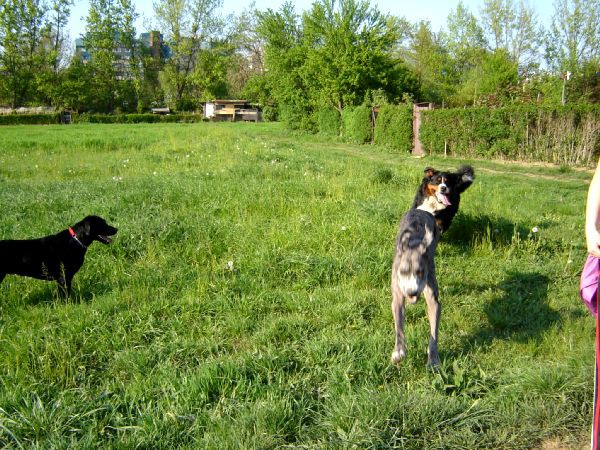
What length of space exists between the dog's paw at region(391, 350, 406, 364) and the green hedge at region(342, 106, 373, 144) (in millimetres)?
23637

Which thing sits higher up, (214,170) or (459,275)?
(214,170)

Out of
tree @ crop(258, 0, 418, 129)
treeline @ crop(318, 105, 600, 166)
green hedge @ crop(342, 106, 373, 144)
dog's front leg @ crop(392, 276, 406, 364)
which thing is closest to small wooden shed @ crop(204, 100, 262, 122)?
tree @ crop(258, 0, 418, 129)

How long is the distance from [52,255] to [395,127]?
19823 mm

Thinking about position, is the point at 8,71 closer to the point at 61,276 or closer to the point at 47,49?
the point at 47,49

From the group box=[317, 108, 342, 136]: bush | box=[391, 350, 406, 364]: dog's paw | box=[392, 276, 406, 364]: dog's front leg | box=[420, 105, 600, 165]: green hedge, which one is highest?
box=[317, 108, 342, 136]: bush

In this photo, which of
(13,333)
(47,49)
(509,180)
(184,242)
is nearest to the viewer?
(13,333)

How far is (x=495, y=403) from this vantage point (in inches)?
115

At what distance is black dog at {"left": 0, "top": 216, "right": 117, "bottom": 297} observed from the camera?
4637 mm

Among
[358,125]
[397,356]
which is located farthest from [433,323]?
[358,125]

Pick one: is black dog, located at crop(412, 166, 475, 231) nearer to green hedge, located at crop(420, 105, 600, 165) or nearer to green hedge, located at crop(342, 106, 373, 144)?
green hedge, located at crop(420, 105, 600, 165)

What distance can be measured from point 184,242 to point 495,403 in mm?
4145

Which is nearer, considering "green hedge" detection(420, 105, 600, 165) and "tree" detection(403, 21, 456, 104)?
"green hedge" detection(420, 105, 600, 165)

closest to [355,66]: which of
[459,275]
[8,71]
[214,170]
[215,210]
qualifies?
[214,170]

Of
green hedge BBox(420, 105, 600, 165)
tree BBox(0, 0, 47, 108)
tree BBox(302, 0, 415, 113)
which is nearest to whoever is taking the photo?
green hedge BBox(420, 105, 600, 165)
